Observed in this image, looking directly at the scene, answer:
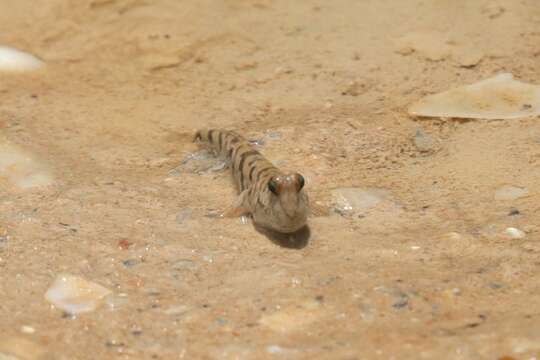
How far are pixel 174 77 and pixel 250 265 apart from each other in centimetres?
267

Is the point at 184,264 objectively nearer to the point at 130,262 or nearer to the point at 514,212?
the point at 130,262

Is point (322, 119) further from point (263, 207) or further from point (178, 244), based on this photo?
point (178, 244)

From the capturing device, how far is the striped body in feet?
14.4

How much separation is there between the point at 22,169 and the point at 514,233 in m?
2.71

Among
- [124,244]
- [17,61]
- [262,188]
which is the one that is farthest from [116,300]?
[17,61]

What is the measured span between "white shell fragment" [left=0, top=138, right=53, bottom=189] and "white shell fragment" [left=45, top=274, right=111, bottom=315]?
1.14 metres

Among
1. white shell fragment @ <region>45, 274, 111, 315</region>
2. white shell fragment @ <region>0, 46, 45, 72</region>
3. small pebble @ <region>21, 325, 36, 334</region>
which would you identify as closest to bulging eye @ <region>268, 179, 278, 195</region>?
white shell fragment @ <region>45, 274, 111, 315</region>

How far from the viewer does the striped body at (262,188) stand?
439cm

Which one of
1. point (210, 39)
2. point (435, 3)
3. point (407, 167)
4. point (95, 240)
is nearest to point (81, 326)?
point (95, 240)

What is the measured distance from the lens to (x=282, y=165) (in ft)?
17.3

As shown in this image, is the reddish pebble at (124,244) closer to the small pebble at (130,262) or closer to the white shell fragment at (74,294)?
the small pebble at (130,262)

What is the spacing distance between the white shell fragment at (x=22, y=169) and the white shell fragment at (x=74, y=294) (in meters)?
1.14

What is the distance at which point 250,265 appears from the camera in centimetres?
414

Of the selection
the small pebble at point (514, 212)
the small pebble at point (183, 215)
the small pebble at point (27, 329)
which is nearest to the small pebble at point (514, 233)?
the small pebble at point (514, 212)
